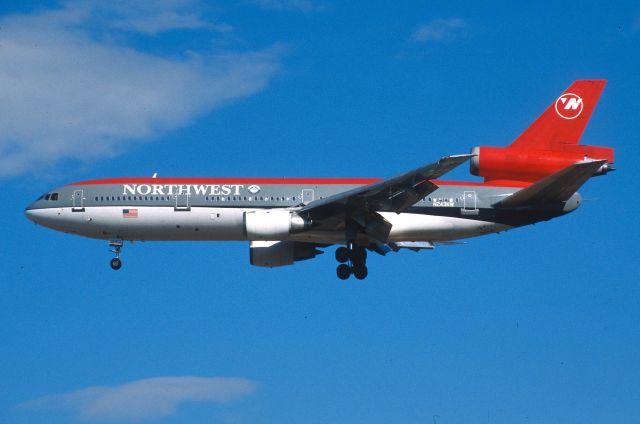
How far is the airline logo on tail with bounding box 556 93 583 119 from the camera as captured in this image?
145 feet

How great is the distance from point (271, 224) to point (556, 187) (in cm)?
1127

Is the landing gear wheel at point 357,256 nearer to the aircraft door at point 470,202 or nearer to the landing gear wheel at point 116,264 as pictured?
the aircraft door at point 470,202

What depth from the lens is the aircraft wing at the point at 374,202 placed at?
126 feet

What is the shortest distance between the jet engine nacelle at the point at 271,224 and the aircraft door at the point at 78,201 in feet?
26.2

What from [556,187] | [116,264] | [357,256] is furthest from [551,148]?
[116,264]

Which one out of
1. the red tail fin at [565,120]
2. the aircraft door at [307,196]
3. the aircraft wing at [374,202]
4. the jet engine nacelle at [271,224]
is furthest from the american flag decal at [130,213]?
the red tail fin at [565,120]

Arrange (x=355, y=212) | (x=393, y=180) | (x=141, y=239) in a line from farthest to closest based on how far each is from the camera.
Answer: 1. (x=141, y=239)
2. (x=355, y=212)
3. (x=393, y=180)

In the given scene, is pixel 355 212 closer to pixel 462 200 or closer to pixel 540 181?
pixel 462 200

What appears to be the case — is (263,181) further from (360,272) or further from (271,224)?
(360,272)

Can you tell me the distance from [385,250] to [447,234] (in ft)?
10.6

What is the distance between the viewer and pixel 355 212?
41094mm

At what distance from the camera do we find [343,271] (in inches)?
1687

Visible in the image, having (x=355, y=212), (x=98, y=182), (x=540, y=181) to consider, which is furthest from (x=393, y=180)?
(x=98, y=182)

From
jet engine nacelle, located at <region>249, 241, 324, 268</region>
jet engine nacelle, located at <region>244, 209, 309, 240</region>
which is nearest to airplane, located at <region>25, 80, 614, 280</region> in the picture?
jet engine nacelle, located at <region>244, 209, 309, 240</region>
